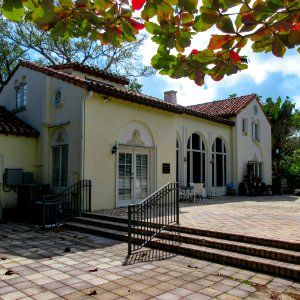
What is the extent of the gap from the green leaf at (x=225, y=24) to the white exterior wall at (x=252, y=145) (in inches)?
700

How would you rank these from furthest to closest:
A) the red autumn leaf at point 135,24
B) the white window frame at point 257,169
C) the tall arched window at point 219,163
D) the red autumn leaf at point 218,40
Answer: the white window frame at point 257,169 → the tall arched window at point 219,163 → the red autumn leaf at point 135,24 → the red autumn leaf at point 218,40

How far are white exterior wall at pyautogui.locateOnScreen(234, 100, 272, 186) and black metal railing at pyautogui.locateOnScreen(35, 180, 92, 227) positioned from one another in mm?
11148

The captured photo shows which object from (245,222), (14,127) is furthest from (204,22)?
(14,127)

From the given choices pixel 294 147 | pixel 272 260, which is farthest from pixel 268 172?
pixel 272 260

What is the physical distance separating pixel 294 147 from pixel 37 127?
75.4ft

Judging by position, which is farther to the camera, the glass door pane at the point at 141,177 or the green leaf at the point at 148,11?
the glass door pane at the point at 141,177

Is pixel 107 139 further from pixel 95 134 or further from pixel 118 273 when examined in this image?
pixel 118 273

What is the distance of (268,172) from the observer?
2306cm

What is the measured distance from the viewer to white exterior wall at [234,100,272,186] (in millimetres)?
19891

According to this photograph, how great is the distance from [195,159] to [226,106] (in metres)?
5.76

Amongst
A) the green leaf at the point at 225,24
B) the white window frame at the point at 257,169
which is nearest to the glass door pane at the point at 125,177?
the green leaf at the point at 225,24

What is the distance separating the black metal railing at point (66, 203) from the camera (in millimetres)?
10312

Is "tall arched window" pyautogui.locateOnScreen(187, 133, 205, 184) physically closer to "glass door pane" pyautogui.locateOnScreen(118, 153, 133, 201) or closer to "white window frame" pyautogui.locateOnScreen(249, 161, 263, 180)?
"white window frame" pyautogui.locateOnScreen(249, 161, 263, 180)

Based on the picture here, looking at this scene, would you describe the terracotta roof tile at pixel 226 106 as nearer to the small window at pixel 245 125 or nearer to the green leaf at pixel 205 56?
the small window at pixel 245 125
